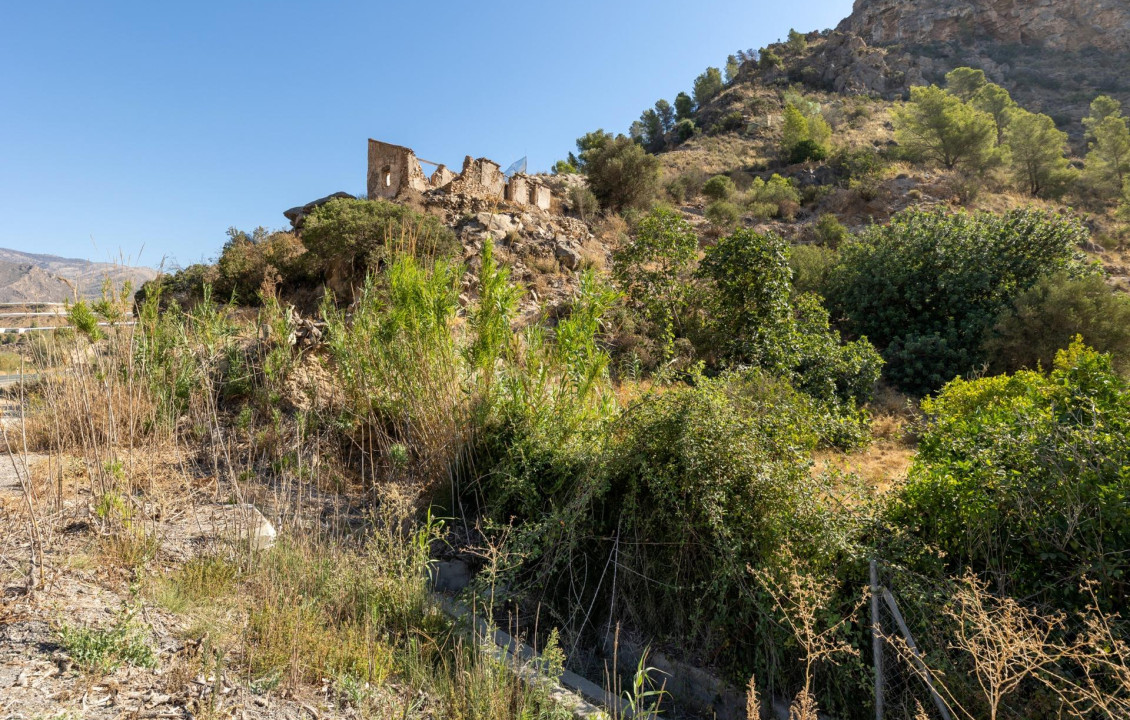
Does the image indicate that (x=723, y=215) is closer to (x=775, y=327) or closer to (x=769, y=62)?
(x=775, y=327)

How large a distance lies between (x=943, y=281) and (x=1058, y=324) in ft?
6.53

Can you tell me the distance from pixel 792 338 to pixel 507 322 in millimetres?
5258

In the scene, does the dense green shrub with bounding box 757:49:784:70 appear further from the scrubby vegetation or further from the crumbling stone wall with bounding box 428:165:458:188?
the scrubby vegetation

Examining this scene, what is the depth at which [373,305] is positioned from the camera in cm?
498

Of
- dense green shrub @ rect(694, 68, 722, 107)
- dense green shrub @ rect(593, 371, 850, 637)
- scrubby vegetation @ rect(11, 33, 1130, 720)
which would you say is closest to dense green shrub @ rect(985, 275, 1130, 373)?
scrubby vegetation @ rect(11, 33, 1130, 720)

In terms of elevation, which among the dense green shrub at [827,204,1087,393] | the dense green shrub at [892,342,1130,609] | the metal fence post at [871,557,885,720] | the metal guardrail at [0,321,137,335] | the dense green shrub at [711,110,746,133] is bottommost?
the metal fence post at [871,557,885,720]

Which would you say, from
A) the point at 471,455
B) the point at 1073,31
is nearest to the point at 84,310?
the point at 471,455

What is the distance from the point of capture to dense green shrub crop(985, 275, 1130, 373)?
7914 mm

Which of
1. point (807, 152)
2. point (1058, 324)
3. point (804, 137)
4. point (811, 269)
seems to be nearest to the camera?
point (1058, 324)

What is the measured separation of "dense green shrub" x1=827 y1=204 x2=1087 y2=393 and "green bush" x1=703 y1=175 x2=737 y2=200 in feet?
33.8

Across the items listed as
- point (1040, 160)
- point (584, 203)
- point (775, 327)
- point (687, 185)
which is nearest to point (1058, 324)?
point (775, 327)

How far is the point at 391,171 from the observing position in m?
15.1

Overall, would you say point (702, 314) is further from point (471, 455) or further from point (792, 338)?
point (471, 455)

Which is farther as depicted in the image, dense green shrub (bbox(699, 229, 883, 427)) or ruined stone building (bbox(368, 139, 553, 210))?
ruined stone building (bbox(368, 139, 553, 210))
